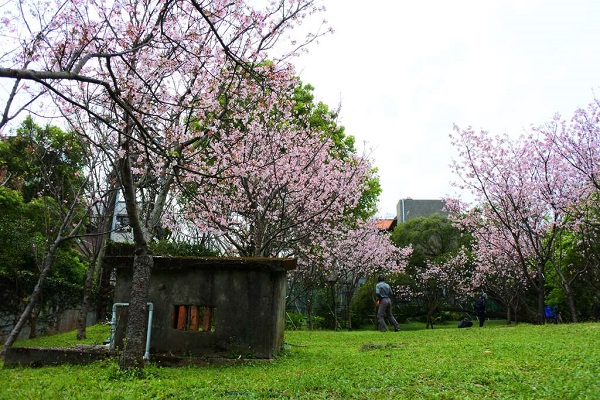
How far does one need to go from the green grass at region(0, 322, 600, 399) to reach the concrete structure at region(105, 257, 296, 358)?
0.60 m

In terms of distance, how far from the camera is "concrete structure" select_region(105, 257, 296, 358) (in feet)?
30.0

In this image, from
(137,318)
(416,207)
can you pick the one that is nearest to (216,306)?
(137,318)

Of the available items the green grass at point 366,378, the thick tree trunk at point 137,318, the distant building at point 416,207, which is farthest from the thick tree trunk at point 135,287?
the distant building at point 416,207

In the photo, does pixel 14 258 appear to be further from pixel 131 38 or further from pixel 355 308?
pixel 355 308

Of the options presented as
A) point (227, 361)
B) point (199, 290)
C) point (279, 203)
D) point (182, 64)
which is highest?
point (182, 64)

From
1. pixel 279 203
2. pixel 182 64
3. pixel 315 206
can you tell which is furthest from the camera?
pixel 315 206

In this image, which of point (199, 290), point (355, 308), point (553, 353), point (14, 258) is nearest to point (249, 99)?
point (199, 290)

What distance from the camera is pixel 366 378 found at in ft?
20.7

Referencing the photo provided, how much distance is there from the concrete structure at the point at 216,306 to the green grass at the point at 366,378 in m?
0.60

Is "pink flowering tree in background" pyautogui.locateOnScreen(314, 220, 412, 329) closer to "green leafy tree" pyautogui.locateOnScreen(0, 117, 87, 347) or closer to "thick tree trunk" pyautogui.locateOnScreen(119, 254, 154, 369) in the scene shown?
"green leafy tree" pyautogui.locateOnScreen(0, 117, 87, 347)

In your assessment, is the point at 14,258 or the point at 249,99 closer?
the point at 249,99

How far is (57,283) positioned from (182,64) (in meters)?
12.9

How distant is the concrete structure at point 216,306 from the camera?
9141mm

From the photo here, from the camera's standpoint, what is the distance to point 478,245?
86.5 ft
